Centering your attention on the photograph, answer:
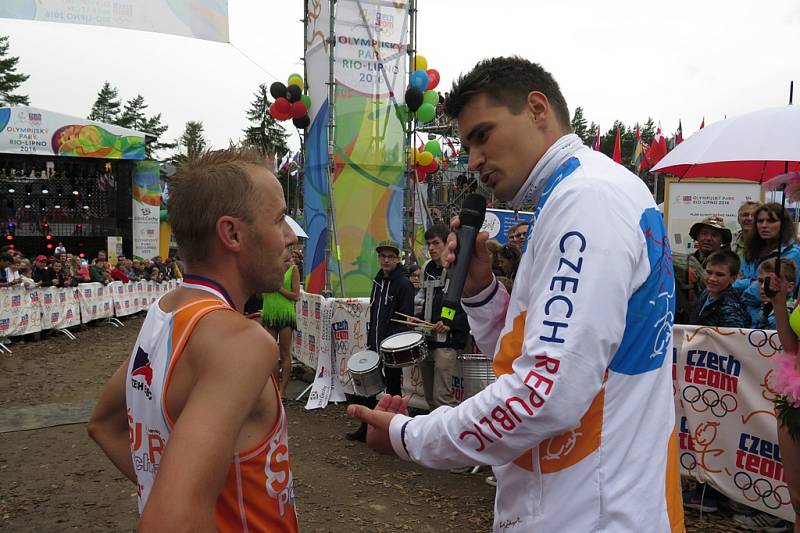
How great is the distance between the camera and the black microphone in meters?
1.86

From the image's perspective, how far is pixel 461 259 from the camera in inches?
74.0

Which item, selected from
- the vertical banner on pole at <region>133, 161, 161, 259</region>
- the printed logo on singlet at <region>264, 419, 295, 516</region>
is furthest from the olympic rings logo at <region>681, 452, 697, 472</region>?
the vertical banner on pole at <region>133, 161, 161, 259</region>

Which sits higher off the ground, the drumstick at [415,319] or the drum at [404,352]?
the drumstick at [415,319]

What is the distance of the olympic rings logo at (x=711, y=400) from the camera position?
14.5 feet

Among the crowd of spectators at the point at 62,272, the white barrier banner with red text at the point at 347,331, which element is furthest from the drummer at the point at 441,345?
the crowd of spectators at the point at 62,272

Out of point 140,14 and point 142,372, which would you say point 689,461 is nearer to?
point 142,372

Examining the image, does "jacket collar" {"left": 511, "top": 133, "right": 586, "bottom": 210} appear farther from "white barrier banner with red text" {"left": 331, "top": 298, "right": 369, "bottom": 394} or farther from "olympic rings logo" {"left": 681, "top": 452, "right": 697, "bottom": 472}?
"white barrier banner with red text" {"left": 331, "top": 298, "right": 369, "bottom": 394}

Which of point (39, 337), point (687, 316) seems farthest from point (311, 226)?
point (39, 337)

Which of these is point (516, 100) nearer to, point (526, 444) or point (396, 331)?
point (526, 444)

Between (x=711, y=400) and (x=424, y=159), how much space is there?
22.9 feet

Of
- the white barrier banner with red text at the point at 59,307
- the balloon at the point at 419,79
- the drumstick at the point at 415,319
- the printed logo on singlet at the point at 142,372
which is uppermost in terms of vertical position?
the balloon at the point at 419,79

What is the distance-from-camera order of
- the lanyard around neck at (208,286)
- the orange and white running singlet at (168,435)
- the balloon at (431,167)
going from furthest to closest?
the balloon at (431,167)
the lanyard around neck at (208,286)
the orange and white running singlet at (168,435)

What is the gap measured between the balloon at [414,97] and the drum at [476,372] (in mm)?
5136

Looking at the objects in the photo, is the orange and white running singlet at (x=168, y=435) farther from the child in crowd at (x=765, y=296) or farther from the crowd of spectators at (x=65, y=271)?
the crowd of spectators at (x=65, y=271)
